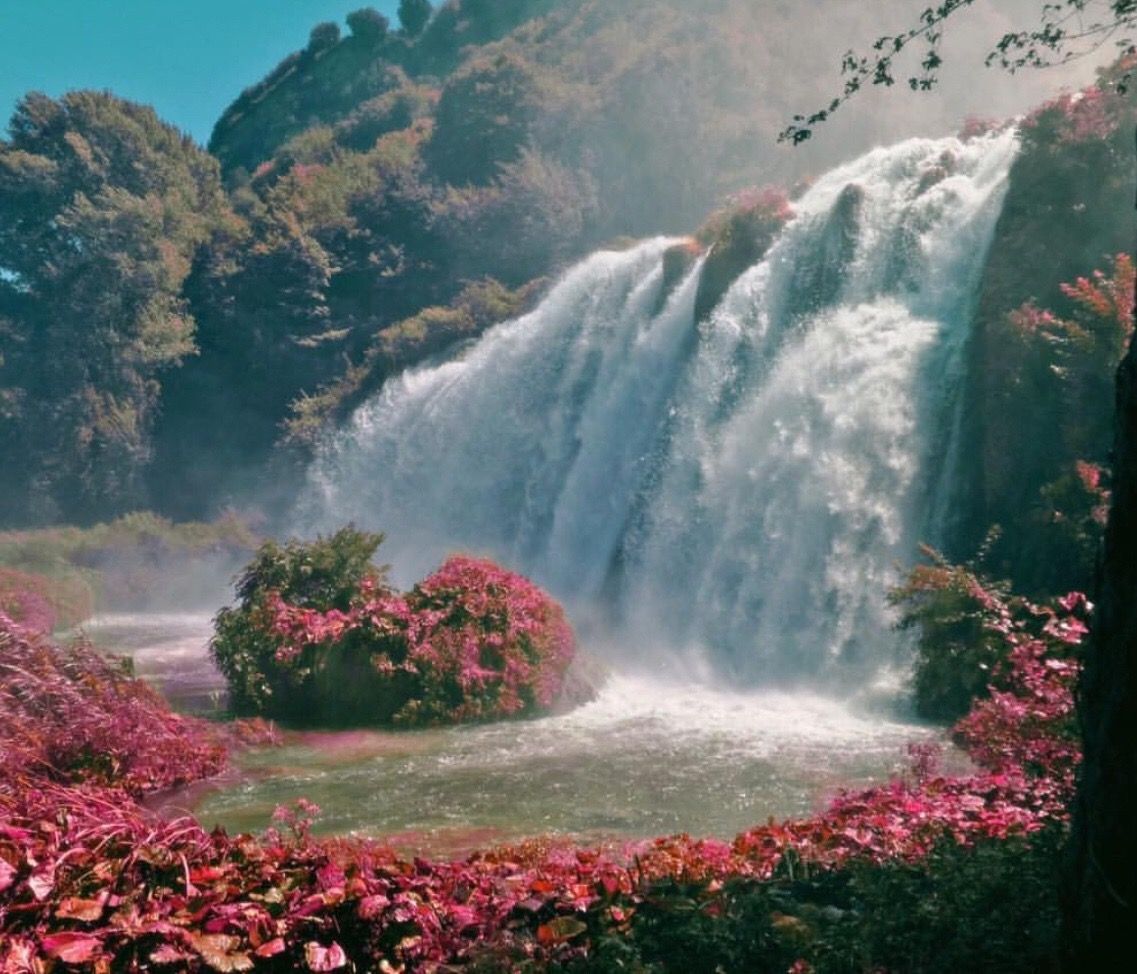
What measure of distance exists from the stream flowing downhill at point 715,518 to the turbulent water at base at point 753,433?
0.17 feet

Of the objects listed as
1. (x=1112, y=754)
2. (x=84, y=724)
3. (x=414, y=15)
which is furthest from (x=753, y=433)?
(x=414, y=15)

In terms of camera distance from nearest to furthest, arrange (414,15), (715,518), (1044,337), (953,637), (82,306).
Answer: (953,637) → (1044,337) → (715,518) → (82,306) → (414,15)

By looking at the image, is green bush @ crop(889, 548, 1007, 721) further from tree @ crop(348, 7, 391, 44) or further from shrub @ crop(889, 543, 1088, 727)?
tree @ crop(348, 7, 391, 44)

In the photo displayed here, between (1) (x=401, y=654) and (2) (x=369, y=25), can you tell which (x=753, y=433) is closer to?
(1) (x=401, y=654)

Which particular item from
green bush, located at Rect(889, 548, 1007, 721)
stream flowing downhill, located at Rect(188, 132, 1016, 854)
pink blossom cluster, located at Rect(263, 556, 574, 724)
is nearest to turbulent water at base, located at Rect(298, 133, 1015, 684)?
stream flowing downhill, located at Rect(188, 132, 1016, 854)

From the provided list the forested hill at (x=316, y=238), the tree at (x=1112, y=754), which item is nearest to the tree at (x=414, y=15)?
the forested hill at (x=316, y=238)

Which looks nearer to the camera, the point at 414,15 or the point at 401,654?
the point at 401,654

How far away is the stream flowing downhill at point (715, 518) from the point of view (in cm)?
1025

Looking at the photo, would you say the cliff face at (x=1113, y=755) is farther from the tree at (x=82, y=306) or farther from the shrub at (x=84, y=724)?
the tree at (x=82, y=306)

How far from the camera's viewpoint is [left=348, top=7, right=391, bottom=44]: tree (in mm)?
69875

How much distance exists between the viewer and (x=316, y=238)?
41.5m

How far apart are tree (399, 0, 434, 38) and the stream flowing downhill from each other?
4768cm

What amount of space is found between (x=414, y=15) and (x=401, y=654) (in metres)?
64.6

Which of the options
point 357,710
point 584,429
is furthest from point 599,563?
point 357,710
